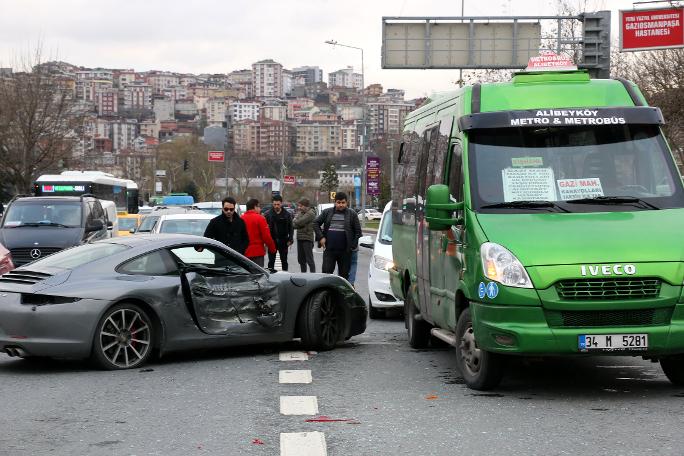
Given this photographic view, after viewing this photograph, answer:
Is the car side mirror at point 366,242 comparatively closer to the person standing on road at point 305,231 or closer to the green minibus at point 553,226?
the person standing on road at point 305,231

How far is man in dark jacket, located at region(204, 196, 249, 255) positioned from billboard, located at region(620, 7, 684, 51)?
2040cm

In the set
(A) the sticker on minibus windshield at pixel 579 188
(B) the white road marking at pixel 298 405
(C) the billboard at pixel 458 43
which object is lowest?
(B) the white road marking at pixel 298 405

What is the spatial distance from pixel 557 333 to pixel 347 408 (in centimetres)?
159

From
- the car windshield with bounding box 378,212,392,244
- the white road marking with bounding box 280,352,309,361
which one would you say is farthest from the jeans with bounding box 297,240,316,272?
the white road marking with bounding box 280,352,309,361

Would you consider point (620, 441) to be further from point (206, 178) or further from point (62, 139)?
point (206, 178)

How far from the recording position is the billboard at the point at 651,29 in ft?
110

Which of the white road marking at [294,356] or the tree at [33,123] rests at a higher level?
the tree at [33,123]

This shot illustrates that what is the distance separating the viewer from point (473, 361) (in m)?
9.23

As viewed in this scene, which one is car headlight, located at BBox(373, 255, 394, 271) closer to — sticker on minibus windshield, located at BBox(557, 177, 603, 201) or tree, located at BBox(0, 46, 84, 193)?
sticker on minibus windshield, located at BBox(557, 177, 603, 201)

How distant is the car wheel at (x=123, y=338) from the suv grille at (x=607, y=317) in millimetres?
3896

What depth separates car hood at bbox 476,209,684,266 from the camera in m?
8.52

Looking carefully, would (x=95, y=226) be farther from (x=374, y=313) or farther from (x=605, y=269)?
(x=605, y=269)

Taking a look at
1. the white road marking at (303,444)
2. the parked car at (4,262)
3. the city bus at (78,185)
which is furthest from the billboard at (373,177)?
the white road marking at (303,444)

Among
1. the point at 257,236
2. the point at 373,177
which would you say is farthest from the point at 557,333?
the point at 373,177
